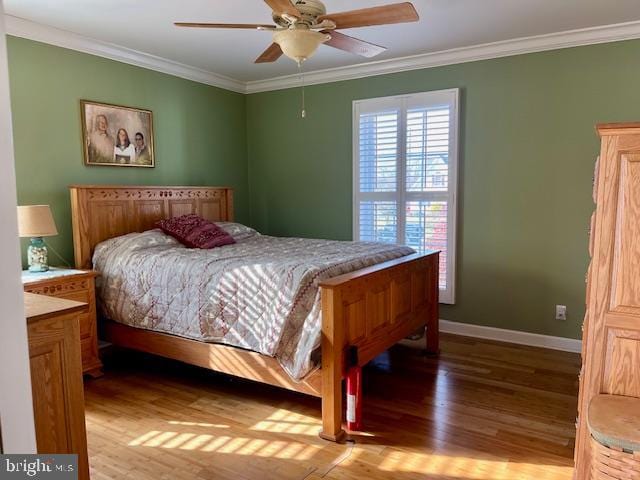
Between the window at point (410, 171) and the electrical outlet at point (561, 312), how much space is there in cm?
86

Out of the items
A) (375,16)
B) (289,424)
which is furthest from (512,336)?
(375,16)

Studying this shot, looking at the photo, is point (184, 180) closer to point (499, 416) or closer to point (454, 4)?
point (454, 4)

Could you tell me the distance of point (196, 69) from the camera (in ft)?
15.2

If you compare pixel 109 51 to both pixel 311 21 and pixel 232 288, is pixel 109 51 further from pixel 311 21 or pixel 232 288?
pixel 232 288

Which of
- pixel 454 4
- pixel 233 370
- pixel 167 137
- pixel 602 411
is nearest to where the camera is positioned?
pixel 602 411

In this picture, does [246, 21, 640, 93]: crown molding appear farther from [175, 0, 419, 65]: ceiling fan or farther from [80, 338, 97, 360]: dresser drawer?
[80, 338, 97, 360]: dresser drawer

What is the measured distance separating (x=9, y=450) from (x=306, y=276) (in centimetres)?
159

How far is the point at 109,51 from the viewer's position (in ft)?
12.8

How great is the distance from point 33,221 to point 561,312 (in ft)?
13.0

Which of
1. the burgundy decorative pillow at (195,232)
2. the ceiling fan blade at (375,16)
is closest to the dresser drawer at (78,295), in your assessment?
A: the burgundy decorative pillow at (195,232)

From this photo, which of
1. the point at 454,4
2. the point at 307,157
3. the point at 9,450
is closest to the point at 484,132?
the point at 454,4

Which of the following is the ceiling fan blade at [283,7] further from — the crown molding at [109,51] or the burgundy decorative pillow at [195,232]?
the burgundy decorative pillow at [195,232]

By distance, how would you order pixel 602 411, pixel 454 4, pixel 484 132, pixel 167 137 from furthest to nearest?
pixel 167 137
pixel 484 132
pixel 454 4
pixel 602 411

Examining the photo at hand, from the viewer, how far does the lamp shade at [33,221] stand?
3076 millimetres
